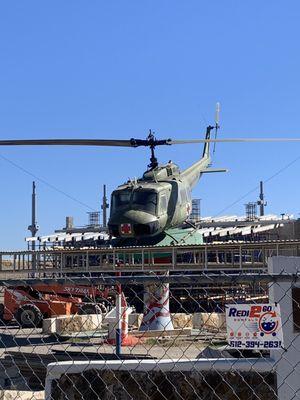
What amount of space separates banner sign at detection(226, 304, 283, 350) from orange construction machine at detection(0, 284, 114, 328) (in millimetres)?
15596

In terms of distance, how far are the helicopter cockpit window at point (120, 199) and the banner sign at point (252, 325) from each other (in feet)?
62.0

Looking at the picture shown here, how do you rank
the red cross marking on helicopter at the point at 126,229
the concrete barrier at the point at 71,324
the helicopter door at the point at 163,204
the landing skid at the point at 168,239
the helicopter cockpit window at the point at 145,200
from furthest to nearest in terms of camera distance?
the landing skid at the point at 168,239
the helicopter door at the point at 163,204
the helicopter cockpit window at the point at 145,200
the red cross marking on helicopter at the point at 126,229
the concrete barrier at the point at 71,324

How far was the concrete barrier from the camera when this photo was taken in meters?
17.6

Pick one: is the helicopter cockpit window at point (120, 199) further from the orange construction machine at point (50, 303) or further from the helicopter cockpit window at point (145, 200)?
the orange construction machine at point (50, 303)

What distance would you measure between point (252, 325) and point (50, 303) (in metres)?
16.4

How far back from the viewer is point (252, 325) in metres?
4.22

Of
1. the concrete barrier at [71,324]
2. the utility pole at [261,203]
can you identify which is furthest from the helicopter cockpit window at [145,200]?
the utility pole at [261,203]

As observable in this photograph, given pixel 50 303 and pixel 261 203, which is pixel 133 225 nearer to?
A: pixel 50 303

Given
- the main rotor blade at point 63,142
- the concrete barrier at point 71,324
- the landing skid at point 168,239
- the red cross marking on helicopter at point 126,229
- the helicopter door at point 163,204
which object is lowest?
the concrete barrier at point 71,324

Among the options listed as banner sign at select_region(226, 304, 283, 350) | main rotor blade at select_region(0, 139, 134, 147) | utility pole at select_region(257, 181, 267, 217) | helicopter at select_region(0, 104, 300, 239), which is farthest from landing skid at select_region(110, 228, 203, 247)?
utility pole at select_region(257, 181, 267, 217)

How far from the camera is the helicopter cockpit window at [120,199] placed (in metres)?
23.2

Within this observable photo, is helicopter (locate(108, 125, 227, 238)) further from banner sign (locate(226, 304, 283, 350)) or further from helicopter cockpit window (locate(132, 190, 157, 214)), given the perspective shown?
banner sign (locate(226, 304, 283, 350))

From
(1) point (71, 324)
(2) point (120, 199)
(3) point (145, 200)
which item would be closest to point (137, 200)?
(3) point (145, 200)

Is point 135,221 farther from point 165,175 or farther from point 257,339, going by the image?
point 257,339
